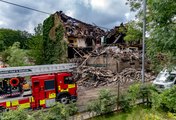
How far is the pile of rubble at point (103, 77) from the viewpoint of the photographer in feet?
91.2

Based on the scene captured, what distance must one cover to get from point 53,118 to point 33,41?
31.2 metres

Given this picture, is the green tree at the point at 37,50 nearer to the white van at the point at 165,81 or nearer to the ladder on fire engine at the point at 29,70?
the ladder on fire engine at the point at 29,70

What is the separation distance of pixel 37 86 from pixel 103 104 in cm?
534

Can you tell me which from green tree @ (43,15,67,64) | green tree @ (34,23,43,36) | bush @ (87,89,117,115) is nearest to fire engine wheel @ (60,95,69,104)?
bush @ (87,89,117,115)

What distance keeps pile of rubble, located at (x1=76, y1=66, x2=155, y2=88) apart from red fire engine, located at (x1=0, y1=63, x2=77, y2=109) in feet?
31.2

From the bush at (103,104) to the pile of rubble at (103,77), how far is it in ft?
40.3

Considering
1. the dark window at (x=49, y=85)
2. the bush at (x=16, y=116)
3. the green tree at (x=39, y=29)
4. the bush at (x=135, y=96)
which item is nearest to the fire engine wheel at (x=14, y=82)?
the dark window at (x=49, y=85)

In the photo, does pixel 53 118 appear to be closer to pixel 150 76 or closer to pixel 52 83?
pixel 52 83

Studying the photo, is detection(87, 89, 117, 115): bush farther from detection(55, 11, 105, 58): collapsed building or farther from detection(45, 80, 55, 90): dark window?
detection(55, 11, 105, 58): collapsed building

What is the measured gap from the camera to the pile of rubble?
27797 mm

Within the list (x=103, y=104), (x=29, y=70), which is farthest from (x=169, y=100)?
(x=29, y=70)

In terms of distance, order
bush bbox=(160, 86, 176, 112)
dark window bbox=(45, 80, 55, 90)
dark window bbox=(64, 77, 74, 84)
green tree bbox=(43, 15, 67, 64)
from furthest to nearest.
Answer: green tree bbox=(43, 15, 67, 64) < dark window bbox=(64, 77, 74, 84) < dark window bbox=(45, 80, 55, 90) < bush bbox=(160, 86, 176, 112)

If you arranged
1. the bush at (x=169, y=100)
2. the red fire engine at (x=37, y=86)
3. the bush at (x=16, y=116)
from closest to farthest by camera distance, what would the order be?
A: the bush at (x=16, y=116)
the bush at (x=169, y=100)
the red fire engine at (x=37, y=86)

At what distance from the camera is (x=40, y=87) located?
16.4 m
